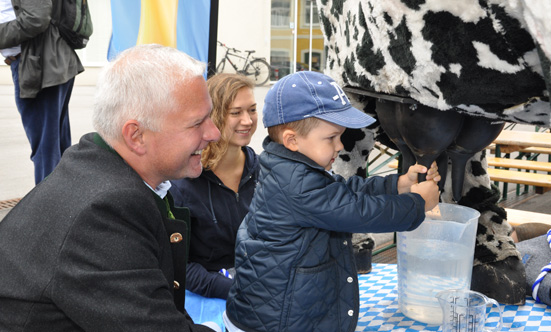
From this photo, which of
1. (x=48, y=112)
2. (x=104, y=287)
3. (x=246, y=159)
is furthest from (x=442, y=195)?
(x=48, y=112)

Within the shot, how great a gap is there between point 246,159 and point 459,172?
86cm

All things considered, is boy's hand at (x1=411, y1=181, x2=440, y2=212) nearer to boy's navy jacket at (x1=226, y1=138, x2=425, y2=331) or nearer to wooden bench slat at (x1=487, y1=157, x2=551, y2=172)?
boy's navy jacket at (x1=226, y1=138, x2=425, y2=331)

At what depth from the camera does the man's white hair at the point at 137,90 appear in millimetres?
1190

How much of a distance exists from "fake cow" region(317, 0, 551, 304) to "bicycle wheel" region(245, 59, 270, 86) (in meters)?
11.3

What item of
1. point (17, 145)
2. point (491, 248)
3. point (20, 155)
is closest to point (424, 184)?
point (491, 248)

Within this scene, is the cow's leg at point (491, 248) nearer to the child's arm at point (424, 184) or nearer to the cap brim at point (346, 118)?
the child's arm at point (424, 184)

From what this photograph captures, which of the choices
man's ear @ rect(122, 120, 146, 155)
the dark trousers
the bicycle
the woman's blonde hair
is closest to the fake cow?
the woman's blonde hair

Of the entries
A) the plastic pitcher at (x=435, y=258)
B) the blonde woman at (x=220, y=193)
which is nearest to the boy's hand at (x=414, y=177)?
the plastic pitcher at (x=435, y=258)

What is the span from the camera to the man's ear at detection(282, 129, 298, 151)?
4.96 feet

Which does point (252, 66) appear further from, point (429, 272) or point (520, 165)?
point (429, 272)

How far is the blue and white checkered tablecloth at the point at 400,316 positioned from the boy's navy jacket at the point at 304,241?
295 millimetres

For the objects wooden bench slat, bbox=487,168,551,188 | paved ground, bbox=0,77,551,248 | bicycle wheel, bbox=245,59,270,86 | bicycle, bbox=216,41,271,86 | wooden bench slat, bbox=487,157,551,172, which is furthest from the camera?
bicycle wheel, bbox=245,59,270,86

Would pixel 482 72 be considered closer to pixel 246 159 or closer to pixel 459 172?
pixel 459 172

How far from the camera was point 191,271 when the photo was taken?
6.70 ft
